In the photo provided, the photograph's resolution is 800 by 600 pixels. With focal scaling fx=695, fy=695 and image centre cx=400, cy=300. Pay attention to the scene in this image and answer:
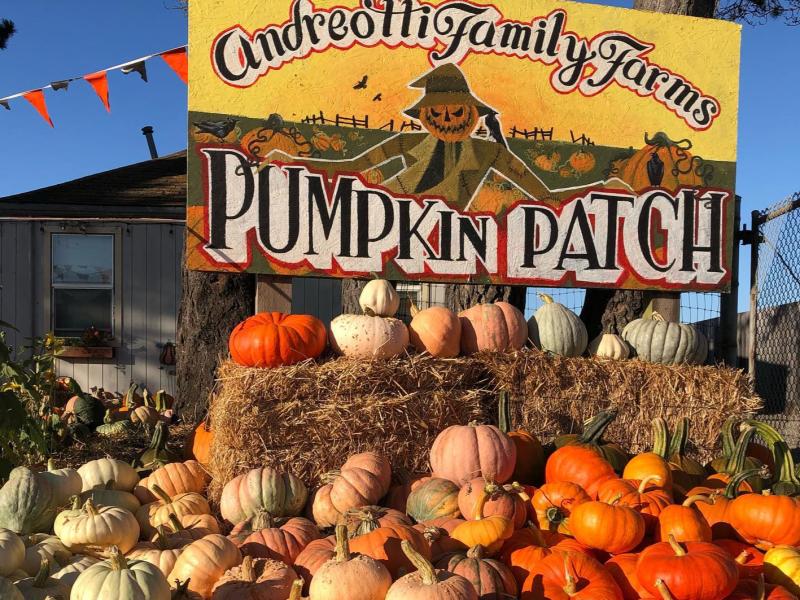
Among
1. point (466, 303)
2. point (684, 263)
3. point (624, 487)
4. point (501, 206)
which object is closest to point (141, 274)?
point (466, 303)

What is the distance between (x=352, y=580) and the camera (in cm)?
240

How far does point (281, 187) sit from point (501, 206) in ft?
4.94

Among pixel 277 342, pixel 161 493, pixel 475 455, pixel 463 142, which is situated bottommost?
pixel 161 493

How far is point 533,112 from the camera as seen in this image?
16.0 ft

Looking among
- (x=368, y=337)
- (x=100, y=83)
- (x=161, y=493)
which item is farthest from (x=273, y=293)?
(x=100, y=83)

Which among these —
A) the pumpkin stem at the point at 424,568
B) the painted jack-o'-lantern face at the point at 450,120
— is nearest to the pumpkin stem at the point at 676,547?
the pumpkin stem at the point at 424,568

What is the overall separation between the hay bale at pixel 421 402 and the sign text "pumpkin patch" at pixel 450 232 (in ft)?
2.61

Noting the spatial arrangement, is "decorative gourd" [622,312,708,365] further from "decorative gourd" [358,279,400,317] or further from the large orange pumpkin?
the large orange pumpkin

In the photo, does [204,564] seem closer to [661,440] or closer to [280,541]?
[280,541]

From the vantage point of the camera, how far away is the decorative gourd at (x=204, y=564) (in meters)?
2.73

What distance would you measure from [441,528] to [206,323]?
11.8 ft

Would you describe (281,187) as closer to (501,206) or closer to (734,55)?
(501,206)

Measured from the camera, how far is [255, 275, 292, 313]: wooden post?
4.53 m

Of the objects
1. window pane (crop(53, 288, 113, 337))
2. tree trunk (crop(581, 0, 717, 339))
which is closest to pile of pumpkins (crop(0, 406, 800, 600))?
tree trunk (crop(581, 0, 717, 339))
